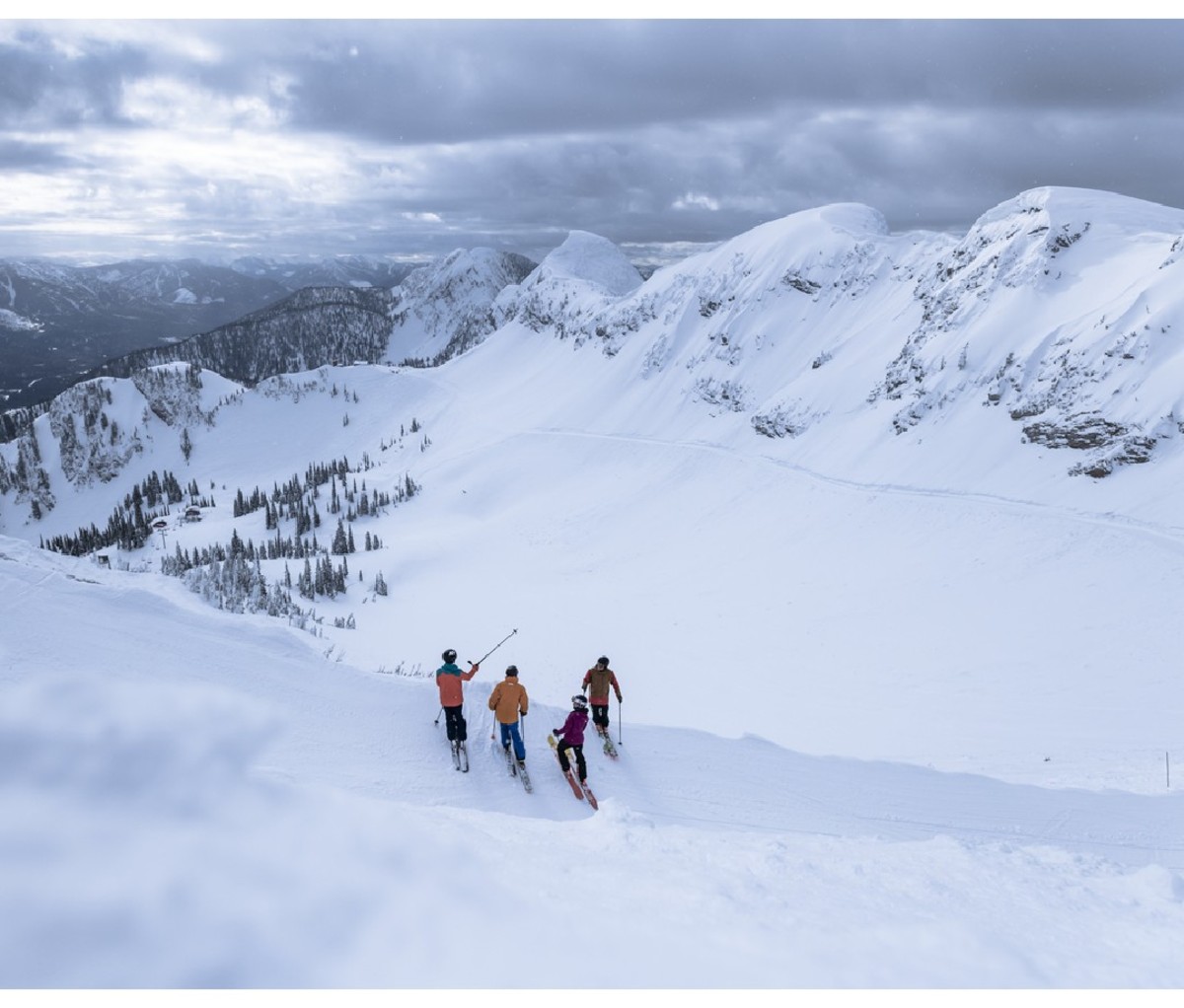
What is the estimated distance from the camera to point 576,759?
11.8 m

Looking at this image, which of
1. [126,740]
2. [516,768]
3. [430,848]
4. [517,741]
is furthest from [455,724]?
[126,740]

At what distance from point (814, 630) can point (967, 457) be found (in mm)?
23063

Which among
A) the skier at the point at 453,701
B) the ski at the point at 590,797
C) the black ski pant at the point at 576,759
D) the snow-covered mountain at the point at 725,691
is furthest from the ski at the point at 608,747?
the skier at the point at 453,701

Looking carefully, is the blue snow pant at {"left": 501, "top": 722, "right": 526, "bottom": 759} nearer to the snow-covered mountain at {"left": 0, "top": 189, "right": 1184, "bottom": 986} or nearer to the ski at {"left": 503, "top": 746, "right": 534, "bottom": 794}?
the ski at {"left": 503, "top": 746, "right": 534, "bottom": 794}

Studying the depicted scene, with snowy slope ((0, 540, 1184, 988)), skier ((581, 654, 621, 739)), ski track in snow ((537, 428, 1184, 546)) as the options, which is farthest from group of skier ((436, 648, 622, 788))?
ski track in snow ((537, 428, 1184, 546))

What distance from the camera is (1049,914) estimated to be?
813 centimetres

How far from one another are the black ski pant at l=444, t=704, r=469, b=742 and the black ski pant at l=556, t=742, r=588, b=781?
5.56 ft

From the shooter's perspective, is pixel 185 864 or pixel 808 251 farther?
pixel 808 251

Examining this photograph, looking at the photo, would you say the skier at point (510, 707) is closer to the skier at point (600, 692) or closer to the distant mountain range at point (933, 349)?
the skier at point (600, 692)

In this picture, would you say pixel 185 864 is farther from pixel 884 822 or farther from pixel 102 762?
pixel 884 822

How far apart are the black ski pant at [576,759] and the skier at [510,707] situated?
650mm

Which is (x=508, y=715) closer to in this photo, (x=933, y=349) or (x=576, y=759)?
(x=576, y=759)

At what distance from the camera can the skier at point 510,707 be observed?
38.4 feet

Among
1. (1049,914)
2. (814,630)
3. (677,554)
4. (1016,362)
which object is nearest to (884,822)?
(1049,914)
